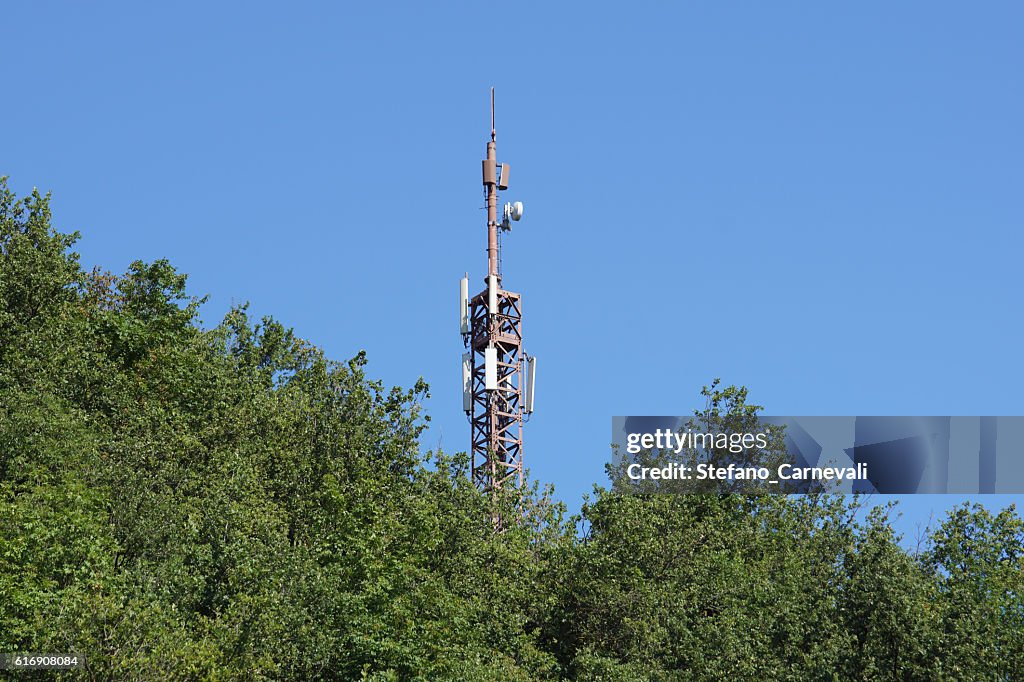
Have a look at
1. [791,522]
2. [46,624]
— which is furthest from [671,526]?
[46,624]

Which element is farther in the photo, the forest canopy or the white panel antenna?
the white panel antenna

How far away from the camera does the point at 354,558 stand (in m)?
50.5

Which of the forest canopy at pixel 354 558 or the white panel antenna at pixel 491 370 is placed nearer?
the forest canopy at pixel 354 558

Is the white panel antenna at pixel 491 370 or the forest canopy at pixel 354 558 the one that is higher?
the white panel antenna at pixel 491 370

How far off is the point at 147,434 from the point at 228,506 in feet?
23.5

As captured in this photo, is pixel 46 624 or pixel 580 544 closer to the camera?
pixel 46 624

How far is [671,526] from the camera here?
198 feet

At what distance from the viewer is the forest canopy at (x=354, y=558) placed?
43000 mm

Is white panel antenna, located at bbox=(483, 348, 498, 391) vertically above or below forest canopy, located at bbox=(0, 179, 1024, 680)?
above

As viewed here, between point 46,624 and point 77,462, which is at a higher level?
point 77,462

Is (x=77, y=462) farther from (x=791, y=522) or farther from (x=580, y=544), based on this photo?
(x=791, y=522)

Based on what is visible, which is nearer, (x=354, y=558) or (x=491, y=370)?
(x=354, y=558)

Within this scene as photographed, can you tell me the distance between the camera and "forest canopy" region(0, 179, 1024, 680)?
43000 mm

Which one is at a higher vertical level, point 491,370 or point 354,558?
point 491,370
